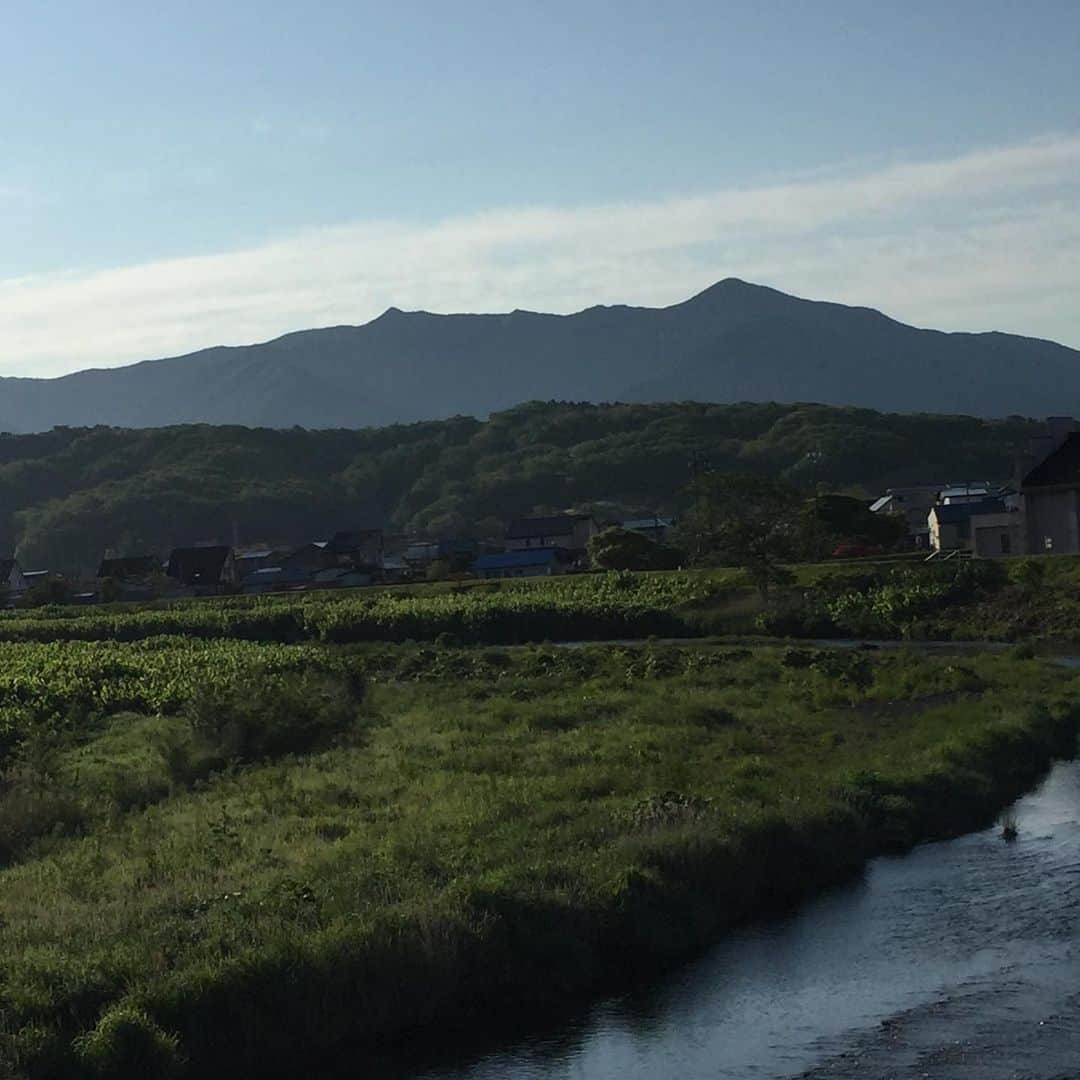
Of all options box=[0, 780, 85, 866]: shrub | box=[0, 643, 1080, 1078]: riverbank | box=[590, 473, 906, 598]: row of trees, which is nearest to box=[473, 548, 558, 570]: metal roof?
box=[590, 473, 906, 598]: row of trees

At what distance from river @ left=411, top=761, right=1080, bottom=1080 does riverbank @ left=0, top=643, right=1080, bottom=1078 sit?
830 mm

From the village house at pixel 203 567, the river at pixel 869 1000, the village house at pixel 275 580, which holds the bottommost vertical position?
the river at pixel 869 1000

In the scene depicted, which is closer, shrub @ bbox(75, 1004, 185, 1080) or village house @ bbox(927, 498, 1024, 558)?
shrub @ bbox(75, 1004, 185, 1080)

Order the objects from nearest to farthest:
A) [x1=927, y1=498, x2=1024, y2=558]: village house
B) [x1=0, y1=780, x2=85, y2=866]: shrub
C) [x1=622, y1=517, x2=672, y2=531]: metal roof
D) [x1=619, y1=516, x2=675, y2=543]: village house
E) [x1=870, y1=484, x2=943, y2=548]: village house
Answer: [x1=0, y1=780, x2=85, y2=866]: shrub
[x1=927, y1=498, x2=1024, y2=558]: village house
[x1=870, y1=484, x2=943, y2=548]: village house
[x1=619, y1=516, x2=675, y2=543]: village house
[x1=622, y1=517, x2=672, y2=531]: metal roof

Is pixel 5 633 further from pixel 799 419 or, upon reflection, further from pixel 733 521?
pixel 799 419

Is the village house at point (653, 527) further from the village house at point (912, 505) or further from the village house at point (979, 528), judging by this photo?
the village house at point (979, 528)

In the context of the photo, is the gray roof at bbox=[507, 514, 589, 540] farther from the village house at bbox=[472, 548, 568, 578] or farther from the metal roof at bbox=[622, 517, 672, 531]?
the village house at bbox=[472, 548, 568, 578]

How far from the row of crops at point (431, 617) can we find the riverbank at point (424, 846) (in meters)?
27.8

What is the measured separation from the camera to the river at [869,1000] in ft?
51.6

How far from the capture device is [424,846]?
69.5ft

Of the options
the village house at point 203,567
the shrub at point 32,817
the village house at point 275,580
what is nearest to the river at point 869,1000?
the shrub at point 32,817

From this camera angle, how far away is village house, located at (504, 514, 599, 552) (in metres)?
116

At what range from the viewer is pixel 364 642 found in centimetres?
6769

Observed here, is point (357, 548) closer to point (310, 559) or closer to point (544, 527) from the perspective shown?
point (310, 559)
